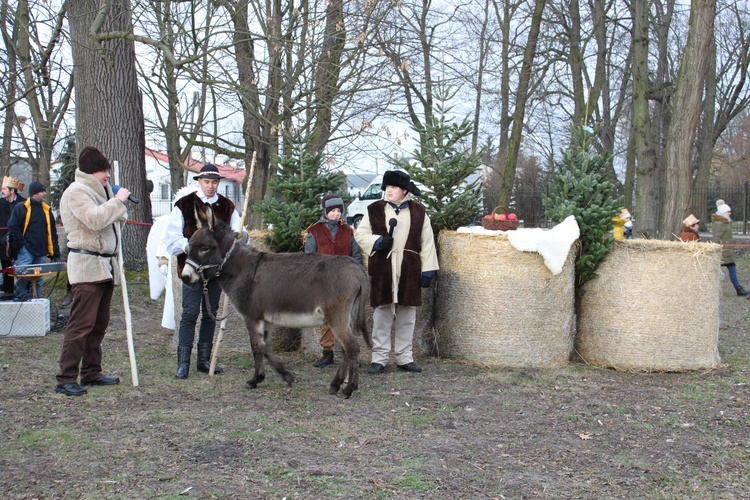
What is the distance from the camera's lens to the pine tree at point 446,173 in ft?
26.7

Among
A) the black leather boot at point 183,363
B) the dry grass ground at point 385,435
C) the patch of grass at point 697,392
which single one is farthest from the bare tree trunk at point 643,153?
the black leather boot at point 183,363

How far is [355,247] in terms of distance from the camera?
762 centimetres

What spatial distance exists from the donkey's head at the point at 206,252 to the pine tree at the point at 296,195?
1.62m

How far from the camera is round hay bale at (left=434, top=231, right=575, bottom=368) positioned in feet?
24.1

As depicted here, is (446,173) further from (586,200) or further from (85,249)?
(85,249)

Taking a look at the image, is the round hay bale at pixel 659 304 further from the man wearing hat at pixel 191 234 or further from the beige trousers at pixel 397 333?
the man wearing hat at pixel 191 234

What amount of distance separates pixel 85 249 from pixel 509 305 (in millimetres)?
4177

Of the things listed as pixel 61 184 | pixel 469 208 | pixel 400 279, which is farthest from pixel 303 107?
pixel 61 184

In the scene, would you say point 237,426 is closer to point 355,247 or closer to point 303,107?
point 355,247

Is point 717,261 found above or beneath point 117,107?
beneath

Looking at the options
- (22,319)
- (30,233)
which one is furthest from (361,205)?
(22,319)

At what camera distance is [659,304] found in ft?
23.9

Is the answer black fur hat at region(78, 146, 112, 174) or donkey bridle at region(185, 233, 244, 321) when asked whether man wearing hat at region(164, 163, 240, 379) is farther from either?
black fur hat at region(78, 146, 112, 174)

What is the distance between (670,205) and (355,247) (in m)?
8.28
